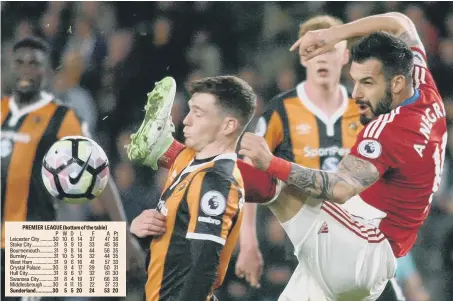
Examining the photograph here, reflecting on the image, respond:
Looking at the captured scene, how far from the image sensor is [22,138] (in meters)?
3.87

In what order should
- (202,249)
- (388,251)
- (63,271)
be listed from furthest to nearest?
(63,271), (388,251), (202,249)

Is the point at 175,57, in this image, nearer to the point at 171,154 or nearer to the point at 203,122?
the point at 171,154

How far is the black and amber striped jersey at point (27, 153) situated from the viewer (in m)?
3.85

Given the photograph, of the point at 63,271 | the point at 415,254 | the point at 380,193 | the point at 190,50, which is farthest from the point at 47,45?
the point at 415,254

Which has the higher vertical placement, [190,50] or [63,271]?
[190,50]

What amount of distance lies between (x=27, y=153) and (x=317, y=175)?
158 cm

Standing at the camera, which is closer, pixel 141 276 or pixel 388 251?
pixel 388 251

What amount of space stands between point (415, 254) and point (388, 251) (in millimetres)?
548

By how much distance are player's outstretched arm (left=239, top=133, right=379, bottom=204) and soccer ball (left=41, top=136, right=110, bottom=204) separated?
0.77m

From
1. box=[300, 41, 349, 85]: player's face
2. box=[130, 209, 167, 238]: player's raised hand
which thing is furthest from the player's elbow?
box=[130, 209, 167, 238]: player's raised hand

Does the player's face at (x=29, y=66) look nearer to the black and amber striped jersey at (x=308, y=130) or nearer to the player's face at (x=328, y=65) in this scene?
the black and amber striped jersey at (x=308, y=130)

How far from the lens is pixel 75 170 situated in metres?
3.40

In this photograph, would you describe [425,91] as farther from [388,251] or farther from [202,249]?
[202,249]

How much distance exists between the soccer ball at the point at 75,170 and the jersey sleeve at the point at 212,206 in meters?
0.64
